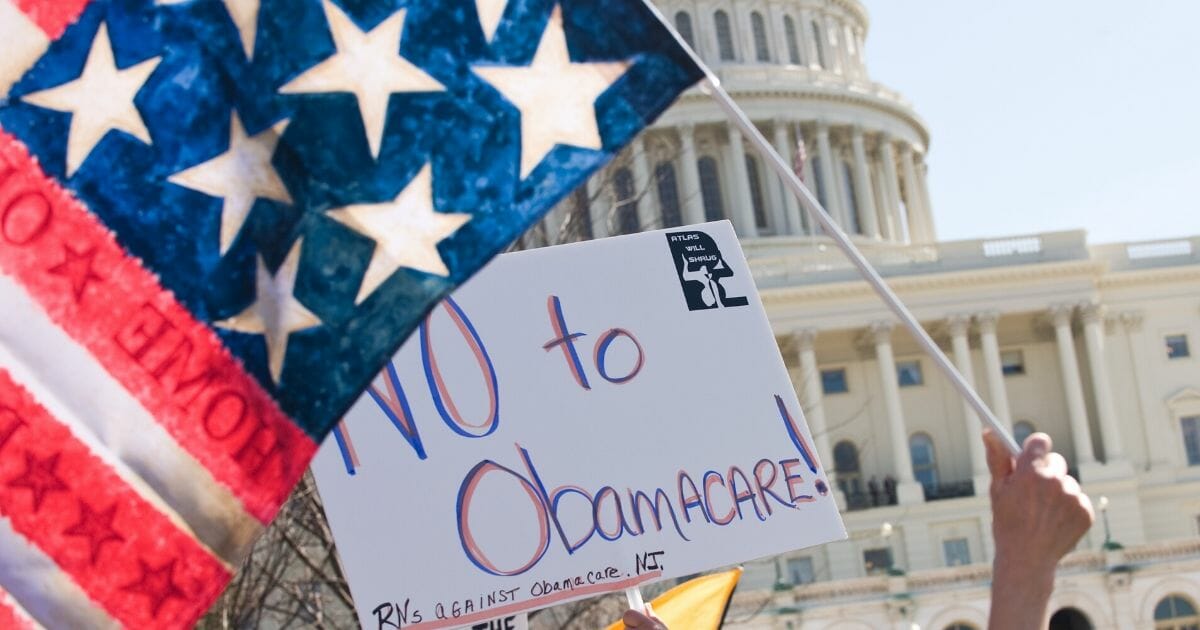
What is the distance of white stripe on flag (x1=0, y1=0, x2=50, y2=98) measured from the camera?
3104 mm

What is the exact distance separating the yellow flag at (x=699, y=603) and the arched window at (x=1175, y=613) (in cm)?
3740

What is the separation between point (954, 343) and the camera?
60812 mm

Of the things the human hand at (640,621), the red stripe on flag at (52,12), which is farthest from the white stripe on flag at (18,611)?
the human hand at (640,621)

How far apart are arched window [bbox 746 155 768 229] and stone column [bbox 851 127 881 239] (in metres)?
3.99

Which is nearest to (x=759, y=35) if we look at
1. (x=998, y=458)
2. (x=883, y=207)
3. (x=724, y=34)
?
(x=724, y=34)

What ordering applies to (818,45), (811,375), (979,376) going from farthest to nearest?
(818,45) < (979,376) < (811,375)

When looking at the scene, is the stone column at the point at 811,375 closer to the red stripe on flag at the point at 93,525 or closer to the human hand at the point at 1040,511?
the human hand at the point at 1040,511

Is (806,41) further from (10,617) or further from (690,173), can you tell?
(10,617)

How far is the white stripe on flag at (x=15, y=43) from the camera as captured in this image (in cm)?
310

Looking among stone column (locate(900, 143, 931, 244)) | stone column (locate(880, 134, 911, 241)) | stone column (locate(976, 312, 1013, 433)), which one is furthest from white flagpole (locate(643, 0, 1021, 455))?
stone column (locate(900, 143, 931, 244))

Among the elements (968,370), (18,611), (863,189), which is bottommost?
(18,611)

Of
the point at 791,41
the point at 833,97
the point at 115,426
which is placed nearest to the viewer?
the point at 115,426

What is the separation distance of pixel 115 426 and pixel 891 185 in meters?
74.6

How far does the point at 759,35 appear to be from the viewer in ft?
252
